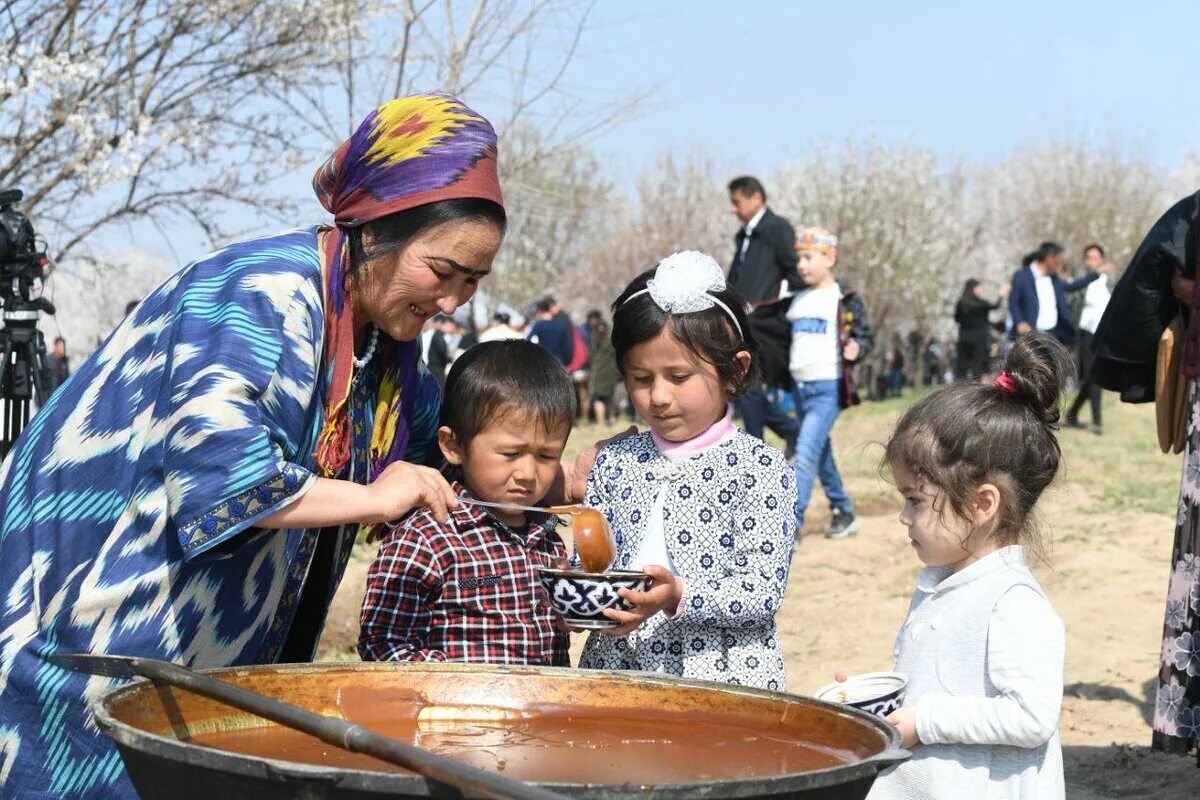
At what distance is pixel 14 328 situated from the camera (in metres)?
5.63

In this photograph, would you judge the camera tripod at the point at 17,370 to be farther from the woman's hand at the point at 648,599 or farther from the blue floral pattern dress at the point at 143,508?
the woman's hand at the point at 648,599

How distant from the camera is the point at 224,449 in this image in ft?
7.55

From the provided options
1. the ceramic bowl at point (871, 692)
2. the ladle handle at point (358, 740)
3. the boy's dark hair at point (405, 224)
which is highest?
the boy's dark hair at point (405, 224)

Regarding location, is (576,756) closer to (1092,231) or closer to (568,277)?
(1092,231)

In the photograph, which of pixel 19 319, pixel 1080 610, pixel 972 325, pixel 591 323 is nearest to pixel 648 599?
pixel 19 319

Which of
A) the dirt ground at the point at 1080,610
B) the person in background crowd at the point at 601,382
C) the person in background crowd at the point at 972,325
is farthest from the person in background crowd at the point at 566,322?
the dirt ground at the point at 1080,610

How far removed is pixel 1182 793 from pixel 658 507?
7.80ft

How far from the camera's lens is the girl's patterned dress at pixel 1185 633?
14.0 ft

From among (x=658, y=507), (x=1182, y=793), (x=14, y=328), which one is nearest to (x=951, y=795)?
(x=658, y=507)

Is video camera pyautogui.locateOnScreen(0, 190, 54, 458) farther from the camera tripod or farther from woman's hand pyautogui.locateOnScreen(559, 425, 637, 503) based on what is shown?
woman's hand pyautogui.locateOnScreen(559, 425, 637, 503)

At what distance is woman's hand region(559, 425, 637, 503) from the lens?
329 cm

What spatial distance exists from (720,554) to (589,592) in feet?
1.87

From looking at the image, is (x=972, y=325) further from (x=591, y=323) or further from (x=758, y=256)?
(x=758, y=256)

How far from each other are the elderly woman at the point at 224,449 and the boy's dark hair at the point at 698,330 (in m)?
0.45
